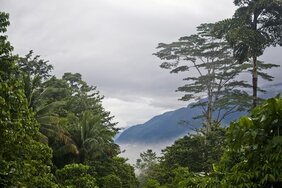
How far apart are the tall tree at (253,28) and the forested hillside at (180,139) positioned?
0.15 ft

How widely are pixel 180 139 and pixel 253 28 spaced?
964cm

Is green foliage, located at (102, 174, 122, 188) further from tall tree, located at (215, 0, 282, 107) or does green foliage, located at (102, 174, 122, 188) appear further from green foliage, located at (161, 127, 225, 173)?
tall tree, located at (215, 0, 282, 107)

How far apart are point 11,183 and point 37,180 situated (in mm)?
1073

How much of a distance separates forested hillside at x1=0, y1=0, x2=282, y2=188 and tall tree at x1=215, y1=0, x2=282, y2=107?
1.7 inches

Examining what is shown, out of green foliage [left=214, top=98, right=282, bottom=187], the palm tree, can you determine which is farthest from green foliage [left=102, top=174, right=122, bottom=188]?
green foliage [left=214, top=98, right=282, bottom=187]

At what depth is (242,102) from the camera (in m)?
24.2

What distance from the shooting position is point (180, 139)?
24703mm

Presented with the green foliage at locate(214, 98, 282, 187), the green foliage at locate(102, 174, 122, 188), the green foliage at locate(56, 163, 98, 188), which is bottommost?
the green foliage at locate(102, 174, 122, 188)

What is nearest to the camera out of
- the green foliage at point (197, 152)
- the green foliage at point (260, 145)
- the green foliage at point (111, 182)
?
the green foliage at point (260, 145)

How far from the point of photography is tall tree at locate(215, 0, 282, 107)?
55.0 ft

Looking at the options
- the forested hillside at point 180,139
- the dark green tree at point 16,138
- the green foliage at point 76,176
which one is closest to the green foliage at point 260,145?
the forested hillside at point 180,139

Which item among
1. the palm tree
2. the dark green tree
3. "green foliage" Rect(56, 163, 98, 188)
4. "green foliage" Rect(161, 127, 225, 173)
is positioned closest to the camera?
the dark green tree

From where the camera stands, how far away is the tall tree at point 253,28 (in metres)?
16.8

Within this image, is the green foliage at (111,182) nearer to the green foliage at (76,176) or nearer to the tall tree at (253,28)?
the green foliage at (76,176)
